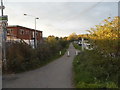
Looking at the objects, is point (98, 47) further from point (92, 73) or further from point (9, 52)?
point (9, 52)

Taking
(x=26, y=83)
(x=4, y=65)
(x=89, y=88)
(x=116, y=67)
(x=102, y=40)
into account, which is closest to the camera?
(x=89, y=88)

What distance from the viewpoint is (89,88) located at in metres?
5.73

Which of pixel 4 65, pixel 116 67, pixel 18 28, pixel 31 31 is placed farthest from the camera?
pixel 31 31

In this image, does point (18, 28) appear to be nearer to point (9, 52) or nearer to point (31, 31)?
point (31, 31)

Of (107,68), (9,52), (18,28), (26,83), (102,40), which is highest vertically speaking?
(18,28)

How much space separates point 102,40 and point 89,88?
3649 millimetres

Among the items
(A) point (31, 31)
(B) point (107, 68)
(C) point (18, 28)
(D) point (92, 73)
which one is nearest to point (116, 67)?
(B) point (107, 68)

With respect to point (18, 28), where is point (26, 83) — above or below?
below

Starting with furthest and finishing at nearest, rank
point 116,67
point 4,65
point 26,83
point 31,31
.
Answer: point 31,31, point 4,65, point 116,67, point 26,83

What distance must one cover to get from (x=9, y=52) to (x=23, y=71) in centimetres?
169

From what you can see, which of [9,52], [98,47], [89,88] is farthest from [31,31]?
[89,88]

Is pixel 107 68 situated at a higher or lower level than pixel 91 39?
lower

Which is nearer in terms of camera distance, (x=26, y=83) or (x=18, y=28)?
(x=26, y=83)

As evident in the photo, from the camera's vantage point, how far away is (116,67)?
25.7 ft
